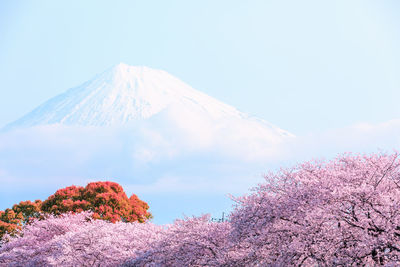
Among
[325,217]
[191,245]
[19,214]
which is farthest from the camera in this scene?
[19,214]

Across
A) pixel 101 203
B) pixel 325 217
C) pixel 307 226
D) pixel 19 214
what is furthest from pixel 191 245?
pixel 19 214

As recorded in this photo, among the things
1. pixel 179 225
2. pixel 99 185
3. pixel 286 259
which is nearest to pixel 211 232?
pixel 179 225

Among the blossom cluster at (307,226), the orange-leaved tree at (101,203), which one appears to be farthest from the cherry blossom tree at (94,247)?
the orange-leaved tree at (101,203)

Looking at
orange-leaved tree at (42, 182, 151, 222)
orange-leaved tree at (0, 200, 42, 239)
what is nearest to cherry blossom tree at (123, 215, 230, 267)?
orange-leaved tree at (42, 182, 151, 222)

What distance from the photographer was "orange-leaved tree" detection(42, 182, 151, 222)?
4647 cm

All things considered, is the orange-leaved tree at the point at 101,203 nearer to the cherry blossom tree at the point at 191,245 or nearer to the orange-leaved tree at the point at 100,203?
the orange-leaved tree at the point at 100,203

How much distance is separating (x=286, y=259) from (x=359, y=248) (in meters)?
2.55

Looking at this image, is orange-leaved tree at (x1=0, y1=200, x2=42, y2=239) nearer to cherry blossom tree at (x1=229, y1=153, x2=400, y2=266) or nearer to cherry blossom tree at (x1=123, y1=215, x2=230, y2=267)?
cherry blossom tree at (x1=123, y1=215, x2=230, y2=267)

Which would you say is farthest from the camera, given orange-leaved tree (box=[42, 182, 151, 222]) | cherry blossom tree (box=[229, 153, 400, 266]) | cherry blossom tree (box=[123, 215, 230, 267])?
orange-leaved tree (box=[42, 182, 151, 222])

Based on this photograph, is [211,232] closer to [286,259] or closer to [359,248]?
[286,259]

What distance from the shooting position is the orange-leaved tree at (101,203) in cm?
4647

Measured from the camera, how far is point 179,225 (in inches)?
979

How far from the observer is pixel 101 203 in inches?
1865

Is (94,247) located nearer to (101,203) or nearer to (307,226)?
(307,226)
